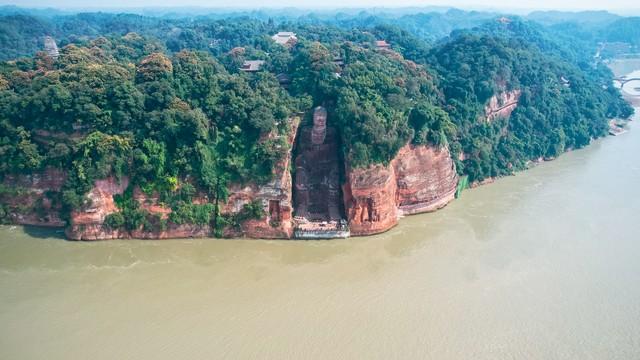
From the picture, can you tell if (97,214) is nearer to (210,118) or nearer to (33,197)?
(33,197)

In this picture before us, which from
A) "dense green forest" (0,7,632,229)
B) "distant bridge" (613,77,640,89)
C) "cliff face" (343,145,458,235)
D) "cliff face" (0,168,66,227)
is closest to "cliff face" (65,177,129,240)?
"dense green forest" (0,7,632,229)

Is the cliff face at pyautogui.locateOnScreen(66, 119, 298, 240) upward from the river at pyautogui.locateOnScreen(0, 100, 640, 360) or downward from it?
upward

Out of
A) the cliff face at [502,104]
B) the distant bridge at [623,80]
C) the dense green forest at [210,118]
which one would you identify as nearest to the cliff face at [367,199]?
the dense green forest at [210,118]

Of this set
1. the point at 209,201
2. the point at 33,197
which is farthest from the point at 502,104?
the point at 33,197

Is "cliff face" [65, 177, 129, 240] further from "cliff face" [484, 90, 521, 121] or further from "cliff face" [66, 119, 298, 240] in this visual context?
"cliff face" [484, 90, 521, 121]

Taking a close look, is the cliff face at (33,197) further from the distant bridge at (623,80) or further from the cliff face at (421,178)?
the distant bridge at (623,80)

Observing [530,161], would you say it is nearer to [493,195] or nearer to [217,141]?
[493,195]
